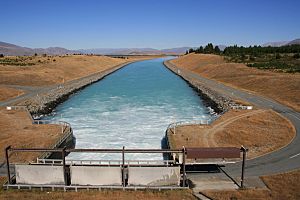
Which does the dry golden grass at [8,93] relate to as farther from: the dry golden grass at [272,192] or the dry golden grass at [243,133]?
the dry golden grass at [272,192]

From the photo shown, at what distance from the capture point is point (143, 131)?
3838 centimetres

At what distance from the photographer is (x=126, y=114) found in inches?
1855

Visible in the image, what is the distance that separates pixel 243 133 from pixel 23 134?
2366 centimetres

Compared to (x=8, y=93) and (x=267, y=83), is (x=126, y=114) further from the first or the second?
(x=267, y=83)

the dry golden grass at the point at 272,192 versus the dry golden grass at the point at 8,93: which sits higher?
the dry golden grass at the point at 8,93

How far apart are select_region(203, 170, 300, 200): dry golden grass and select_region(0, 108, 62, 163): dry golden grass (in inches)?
649

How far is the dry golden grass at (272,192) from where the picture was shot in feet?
60.0

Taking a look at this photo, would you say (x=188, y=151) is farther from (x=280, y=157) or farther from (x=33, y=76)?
(x=33, y=76)

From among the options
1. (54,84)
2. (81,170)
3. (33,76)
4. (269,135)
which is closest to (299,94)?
(269,135)

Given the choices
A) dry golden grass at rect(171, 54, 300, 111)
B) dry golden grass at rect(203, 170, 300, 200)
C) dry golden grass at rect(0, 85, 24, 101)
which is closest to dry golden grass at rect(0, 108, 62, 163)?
dry golden grass at rect(0, 85, 24, 101)

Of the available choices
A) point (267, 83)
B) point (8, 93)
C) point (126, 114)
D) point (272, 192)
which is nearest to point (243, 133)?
point (272, 192)

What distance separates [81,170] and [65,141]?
11.9 metres

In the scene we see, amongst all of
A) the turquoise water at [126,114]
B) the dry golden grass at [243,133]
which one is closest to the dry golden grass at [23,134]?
the turquoise water at [126,114]

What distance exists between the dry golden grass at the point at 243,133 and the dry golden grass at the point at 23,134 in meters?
12.9
